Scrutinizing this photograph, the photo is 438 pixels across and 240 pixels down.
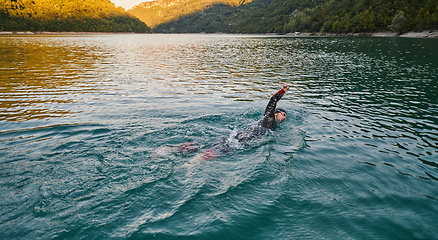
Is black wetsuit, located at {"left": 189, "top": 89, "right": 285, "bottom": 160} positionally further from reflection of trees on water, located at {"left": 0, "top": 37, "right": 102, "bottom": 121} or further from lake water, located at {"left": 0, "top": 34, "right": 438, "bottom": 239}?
reflection of trees on water, located at {"left": 0, "top": 37, "right": 102, "bottom": 121}

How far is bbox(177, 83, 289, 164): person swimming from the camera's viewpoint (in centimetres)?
864

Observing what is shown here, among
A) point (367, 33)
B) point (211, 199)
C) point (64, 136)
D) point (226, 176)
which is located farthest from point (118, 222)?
point (367, 33)

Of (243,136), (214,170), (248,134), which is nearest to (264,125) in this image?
(248,134)

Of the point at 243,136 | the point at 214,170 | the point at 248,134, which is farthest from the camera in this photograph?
the point at 248,134

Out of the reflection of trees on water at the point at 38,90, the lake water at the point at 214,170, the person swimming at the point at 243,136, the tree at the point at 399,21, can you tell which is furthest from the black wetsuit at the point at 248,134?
the tree at the point at 399,21

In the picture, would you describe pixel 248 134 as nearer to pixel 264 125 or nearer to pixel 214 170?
pixel 264 125

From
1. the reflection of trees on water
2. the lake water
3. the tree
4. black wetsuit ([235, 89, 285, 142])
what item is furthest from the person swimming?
the tree

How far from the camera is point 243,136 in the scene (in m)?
10.0

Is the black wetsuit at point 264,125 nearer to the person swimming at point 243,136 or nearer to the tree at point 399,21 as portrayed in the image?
the person swimming at point 243,136

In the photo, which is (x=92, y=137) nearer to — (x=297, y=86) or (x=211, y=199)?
(x=211, y=199)

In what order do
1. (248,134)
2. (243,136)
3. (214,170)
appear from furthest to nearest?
1. (248,134)
2. (243,136)
3. (214,170)

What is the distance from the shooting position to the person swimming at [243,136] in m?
8.64

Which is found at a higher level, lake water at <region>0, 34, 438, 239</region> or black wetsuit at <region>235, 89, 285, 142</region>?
black wetsuit at <region>235, 89, 285, 142</region>

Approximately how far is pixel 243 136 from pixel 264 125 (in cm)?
138
